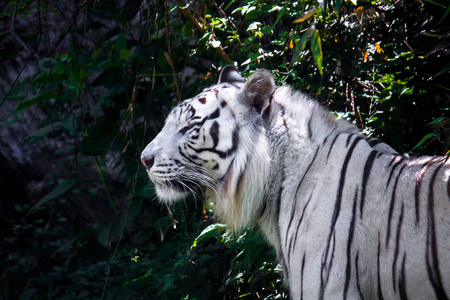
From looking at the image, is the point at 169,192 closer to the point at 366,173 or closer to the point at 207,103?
the point at 207,103

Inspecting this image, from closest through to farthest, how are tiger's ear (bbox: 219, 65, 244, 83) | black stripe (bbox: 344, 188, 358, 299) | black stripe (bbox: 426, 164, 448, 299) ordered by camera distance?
1. black stripe (bbox: 426, 164, 448, 299)
2. black stripe (bbox: 344, 188, 358, 299)
3. tiger's ear (bbox: 219, 65, 244, 83)

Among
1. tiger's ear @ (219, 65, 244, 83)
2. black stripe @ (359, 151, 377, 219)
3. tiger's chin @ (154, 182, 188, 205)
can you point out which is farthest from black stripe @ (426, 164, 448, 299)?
tiger's ear @ (219, 65, 244, 83)

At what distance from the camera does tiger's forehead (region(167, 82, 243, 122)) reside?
231 cm

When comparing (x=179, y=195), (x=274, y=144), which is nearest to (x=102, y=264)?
(x=179, y=195)

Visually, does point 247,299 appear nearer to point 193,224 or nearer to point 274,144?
point 193,224

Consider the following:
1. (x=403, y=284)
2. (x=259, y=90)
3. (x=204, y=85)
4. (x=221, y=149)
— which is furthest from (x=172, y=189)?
(x=204, y=85)

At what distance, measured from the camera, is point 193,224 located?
3713 mm

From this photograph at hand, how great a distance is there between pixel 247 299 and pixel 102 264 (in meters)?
1.55

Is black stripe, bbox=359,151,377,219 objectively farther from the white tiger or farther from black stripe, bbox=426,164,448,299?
black stripe, bbox=426,164,448,299

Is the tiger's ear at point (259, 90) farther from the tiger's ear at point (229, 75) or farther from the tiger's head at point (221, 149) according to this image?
the tiger's ear at point (229, 75)

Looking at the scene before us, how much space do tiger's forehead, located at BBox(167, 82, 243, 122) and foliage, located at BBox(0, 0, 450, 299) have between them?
51 cm

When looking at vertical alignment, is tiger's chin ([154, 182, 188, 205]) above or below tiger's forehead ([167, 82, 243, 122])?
below

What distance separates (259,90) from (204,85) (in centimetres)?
140

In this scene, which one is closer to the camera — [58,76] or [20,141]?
[58,76]
